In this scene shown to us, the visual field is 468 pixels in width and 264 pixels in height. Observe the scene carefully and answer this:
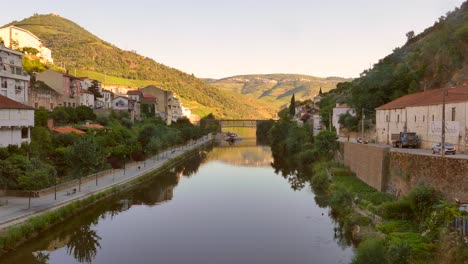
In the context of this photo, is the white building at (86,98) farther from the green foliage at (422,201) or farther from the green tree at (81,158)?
the green foliage at (422,201)

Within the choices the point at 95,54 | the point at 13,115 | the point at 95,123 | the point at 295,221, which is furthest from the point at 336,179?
the point at 95,54

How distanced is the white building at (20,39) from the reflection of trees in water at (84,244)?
83.5 meters

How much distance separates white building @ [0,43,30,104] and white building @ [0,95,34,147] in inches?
504

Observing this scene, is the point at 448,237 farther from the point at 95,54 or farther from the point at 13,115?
the point at 95,54

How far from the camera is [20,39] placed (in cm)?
10756

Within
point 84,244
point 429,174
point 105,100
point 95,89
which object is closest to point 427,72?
point 429,174

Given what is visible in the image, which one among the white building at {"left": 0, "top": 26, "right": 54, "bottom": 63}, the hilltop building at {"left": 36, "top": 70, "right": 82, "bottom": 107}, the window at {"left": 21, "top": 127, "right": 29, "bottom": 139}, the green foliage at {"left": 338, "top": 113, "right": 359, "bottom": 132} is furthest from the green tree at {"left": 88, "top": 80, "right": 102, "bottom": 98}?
the window at {"left": 21, "top": 127, "right": 29, "bottom": 139}

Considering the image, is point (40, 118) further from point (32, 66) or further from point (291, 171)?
point (32, 66)

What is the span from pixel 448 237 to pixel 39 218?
21.6 m

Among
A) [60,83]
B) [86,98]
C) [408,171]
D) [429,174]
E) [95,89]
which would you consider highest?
[95,89]

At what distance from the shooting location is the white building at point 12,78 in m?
51.9

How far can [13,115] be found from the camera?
38.7m

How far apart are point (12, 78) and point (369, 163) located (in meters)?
40.1

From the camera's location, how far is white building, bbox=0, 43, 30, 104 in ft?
170
